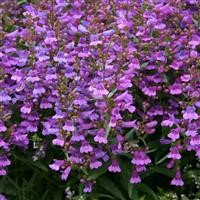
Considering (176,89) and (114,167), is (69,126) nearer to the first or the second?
(114,167)

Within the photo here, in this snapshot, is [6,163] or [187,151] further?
[187,151]

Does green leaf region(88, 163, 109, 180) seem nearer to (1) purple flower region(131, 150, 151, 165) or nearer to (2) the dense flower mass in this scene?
(2) the dense flower mass

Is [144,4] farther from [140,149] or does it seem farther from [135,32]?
[140,149]


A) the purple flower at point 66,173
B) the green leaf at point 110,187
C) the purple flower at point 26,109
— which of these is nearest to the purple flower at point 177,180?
the green leaf at point 110,187

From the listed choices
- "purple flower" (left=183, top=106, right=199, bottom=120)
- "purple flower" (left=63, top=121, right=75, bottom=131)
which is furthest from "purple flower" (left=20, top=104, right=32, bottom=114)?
"purple flower" (left=183, top=106, right=199, bottom=120)

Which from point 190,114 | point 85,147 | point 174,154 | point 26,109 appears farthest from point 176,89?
point 26,109

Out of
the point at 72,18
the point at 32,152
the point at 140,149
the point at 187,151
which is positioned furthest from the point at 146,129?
the point at 72,18


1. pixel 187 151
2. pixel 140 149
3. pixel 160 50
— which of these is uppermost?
pixel 160 50
